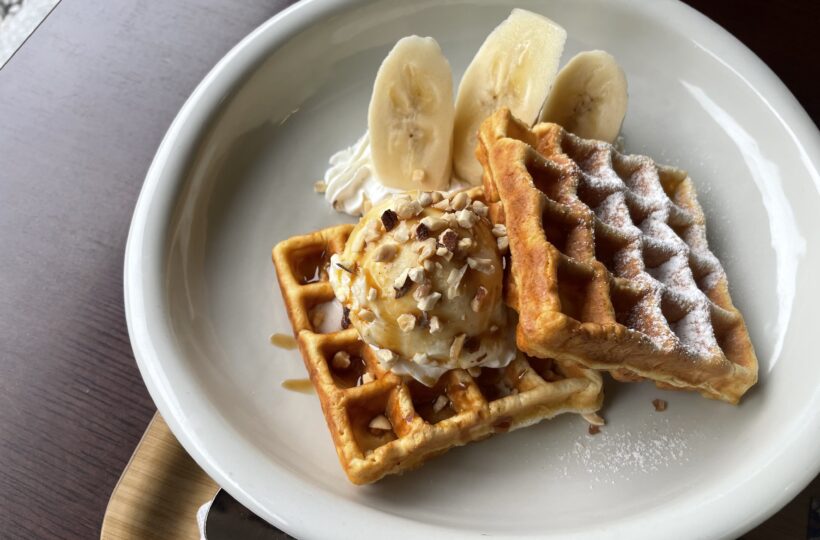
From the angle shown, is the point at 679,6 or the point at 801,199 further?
the point at 679,6

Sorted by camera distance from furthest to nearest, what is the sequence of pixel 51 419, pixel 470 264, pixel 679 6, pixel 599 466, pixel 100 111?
pixel 100 111 < pixel 679 6 < pixel 51 419 < pixel 599 466 < pixel 470 264

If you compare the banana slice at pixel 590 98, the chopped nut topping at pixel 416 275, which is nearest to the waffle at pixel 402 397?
the chopped nut topping at pixel 416 275

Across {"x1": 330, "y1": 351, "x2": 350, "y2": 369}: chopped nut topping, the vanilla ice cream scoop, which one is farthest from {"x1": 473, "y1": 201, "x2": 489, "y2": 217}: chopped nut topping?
{"x1": 330, "y1": 351, "x2": 350, "y2": 369}: chopped nut topping

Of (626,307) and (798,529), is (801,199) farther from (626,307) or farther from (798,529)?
(798,529)

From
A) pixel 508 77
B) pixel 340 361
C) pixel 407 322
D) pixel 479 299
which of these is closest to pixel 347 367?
pixel 340 361

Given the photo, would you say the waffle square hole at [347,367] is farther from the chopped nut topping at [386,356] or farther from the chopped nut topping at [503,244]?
the chopped nut topping at [503,244]

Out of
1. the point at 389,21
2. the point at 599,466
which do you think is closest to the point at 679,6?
the point at 389,21
